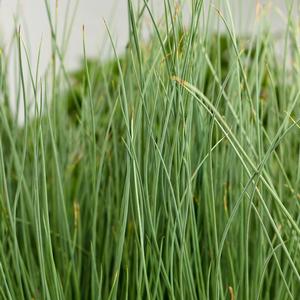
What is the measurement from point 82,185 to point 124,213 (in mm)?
224

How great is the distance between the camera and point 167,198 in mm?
538

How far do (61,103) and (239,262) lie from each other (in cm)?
33

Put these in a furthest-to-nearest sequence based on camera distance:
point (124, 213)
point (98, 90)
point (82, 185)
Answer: point (98, 90) < point (82, 185) < point (124, 213)

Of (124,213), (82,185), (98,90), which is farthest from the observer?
(98,90)

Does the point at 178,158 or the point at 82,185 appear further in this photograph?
the point at 82,185

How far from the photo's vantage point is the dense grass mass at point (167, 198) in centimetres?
49

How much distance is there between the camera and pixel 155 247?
0.51 metres

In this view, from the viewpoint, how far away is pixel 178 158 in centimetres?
51

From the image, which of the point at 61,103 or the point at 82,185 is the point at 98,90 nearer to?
the point at 61,103

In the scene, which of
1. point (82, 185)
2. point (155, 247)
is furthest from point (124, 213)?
point (82, 185)

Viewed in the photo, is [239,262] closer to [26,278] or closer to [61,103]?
[26,278]

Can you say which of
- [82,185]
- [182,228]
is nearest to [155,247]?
[182,228]

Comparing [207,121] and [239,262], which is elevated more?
[207,121]

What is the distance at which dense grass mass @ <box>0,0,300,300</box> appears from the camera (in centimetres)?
49
